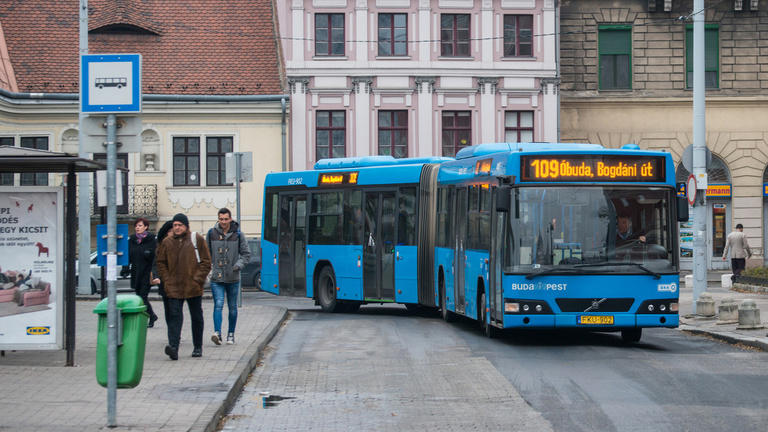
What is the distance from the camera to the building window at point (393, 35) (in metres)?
41.5

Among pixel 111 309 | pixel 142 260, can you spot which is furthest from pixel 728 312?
pixel 111 309

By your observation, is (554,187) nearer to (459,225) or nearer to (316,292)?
(459,225)

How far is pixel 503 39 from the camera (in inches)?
1647

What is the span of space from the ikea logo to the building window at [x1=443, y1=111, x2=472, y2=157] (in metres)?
29.3

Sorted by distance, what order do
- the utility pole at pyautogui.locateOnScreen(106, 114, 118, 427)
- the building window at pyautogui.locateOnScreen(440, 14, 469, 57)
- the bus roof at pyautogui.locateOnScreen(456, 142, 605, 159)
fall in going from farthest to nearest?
the building window at pyautogui.locateOnScreen(440, 14, 469, 57), the bus roof at pyautogui.locateOnScreen(456, 142, 605, 159), the utility pole at pyautogui.locateOnScreen(106, 114, 118, 427)

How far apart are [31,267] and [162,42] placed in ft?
98.6

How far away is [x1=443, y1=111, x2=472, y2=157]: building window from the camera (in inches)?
1650

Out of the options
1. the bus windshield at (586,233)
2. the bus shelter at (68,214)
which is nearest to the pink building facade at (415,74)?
the bus windshield at (586,233)

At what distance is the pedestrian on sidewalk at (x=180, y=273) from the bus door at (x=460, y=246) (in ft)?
18.3

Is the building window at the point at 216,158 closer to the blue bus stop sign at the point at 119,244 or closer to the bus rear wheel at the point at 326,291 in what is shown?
the bus rear wheel at the point at 326,291

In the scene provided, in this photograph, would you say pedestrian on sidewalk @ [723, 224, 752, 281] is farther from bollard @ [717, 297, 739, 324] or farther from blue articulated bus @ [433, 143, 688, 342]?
blue articulated bus @ [433, 143, 688, 342]

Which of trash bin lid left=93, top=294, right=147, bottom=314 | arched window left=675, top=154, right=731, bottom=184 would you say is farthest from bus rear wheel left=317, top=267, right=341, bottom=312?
arched window left=675, top=154, right=731, bottom=184

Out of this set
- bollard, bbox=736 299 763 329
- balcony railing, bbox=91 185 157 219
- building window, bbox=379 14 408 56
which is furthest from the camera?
building window, bbox=379 14 408 56

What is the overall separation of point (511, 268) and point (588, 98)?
1099 inches
